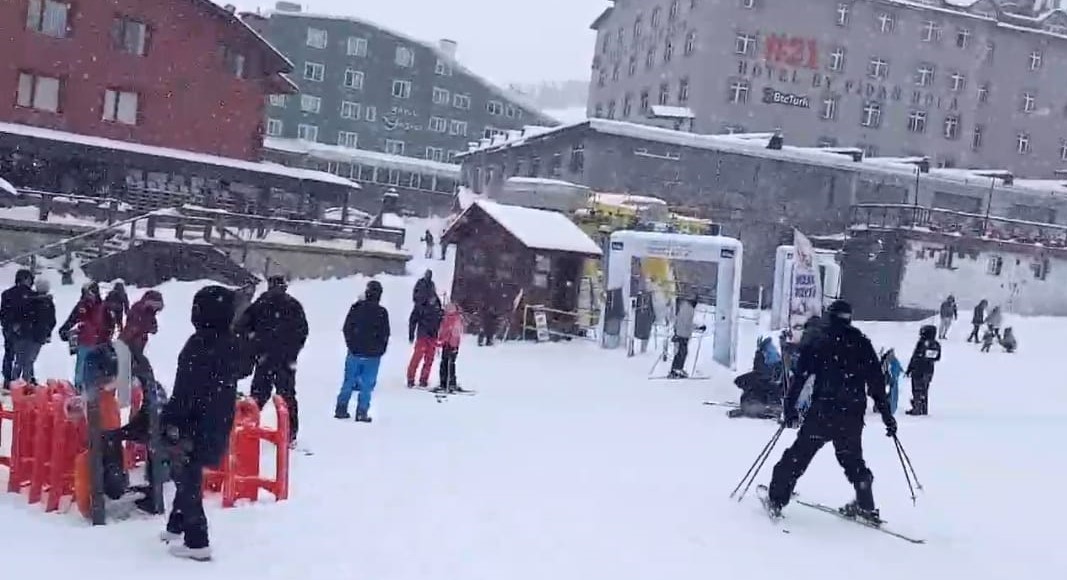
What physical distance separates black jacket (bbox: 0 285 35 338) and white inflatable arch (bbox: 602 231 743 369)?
11913mm

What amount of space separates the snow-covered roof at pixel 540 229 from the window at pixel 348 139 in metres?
40.5

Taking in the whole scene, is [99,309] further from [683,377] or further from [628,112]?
[628,112]

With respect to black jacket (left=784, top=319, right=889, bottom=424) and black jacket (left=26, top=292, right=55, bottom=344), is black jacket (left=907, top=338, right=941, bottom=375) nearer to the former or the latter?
black jacket (left=784, top=319, right=889, bottom=424)

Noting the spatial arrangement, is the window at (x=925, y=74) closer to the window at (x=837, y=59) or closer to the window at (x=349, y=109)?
the window at (x=837, y=59)

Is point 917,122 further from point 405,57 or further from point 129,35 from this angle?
point 129,35

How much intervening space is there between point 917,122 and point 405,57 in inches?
1241

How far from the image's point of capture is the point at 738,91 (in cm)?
4759

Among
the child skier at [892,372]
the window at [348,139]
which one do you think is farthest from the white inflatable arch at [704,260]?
the window at [348,139]

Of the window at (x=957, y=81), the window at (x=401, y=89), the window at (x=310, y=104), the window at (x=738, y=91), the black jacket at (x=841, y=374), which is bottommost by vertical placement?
the black jacket at (x=841, y=374)

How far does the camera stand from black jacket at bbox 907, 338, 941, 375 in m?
16.0

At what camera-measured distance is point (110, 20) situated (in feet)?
103

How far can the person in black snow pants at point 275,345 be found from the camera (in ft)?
29.9

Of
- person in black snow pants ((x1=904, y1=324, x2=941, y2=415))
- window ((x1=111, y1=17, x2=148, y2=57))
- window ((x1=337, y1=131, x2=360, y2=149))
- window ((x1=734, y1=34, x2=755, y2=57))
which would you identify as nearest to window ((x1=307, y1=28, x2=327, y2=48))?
window ((x1=337, y1=131, x2=360, y2=149))

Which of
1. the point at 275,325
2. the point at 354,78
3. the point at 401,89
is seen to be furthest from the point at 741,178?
the point at 275,325
